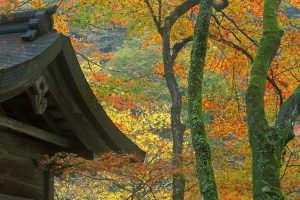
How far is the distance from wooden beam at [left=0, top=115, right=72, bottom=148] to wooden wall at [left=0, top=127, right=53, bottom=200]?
0.89 ft

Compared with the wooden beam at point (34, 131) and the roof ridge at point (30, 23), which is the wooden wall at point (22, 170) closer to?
the wooden beam at point (34, 131)

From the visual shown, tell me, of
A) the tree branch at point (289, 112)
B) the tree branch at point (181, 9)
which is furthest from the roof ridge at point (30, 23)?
the tree branch at point (181, 9)

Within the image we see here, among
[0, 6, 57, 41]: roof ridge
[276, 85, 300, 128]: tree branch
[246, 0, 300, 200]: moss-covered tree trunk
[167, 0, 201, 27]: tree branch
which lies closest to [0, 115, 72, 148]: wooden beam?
[0, 6, 57, 41]: roof ridge

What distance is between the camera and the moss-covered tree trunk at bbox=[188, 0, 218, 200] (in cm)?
636

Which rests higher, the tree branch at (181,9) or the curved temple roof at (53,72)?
the tree branch at (181,9)

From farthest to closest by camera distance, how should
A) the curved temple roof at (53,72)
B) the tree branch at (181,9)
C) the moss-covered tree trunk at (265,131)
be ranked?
the tree branch at (181,9) < the moss-covered tree trunk at (265,131) < the curved temple roof at (53,72)

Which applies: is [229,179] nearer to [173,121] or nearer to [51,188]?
[173,121]

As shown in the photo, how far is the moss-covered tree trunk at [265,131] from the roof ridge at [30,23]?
3198mm

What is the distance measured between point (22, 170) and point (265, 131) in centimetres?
367

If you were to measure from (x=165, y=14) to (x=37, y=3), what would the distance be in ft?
13.8

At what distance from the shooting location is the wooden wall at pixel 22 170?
20.5 feet

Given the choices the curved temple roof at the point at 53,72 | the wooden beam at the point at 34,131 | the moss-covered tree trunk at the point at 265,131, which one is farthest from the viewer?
the moss-covered tree trunk at the point at 265,131

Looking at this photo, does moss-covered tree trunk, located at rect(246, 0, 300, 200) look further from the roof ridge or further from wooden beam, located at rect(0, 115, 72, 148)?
the roof ridge

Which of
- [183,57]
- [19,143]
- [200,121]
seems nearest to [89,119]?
[19,143]
